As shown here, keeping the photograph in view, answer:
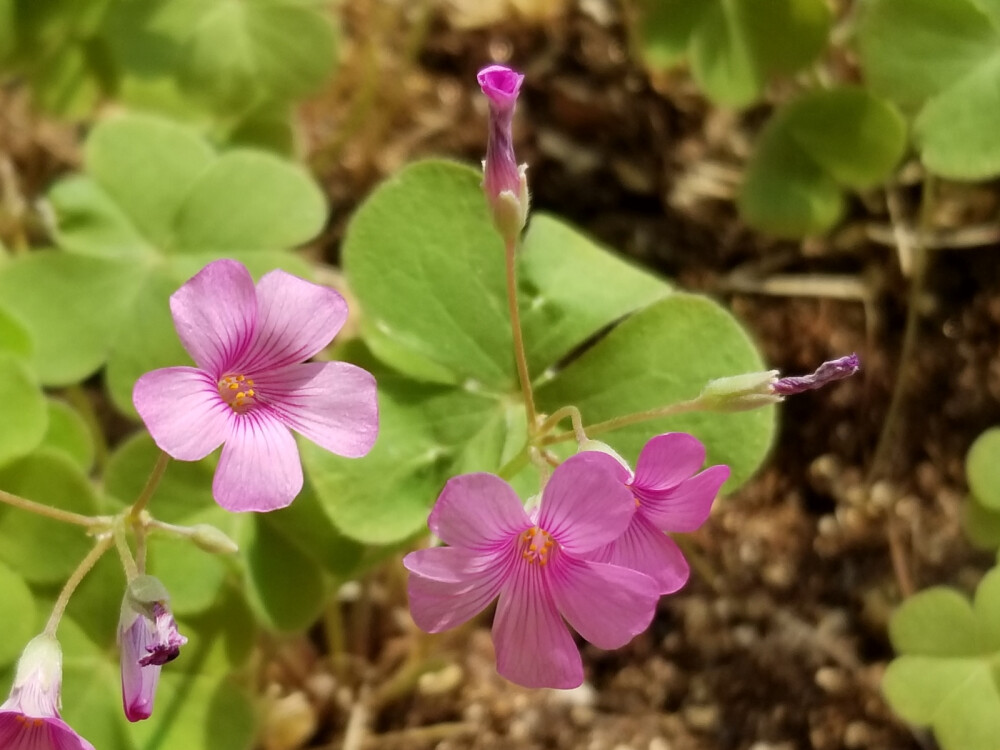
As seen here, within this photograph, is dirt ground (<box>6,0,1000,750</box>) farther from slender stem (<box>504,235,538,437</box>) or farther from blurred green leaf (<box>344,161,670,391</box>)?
slender stem (<box>504,235,538,437</box>)

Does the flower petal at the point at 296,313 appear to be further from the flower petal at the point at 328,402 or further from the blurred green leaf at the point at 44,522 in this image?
the blurred green leaf at the point at 44,522

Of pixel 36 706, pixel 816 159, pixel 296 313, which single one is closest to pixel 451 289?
pixel 296 313

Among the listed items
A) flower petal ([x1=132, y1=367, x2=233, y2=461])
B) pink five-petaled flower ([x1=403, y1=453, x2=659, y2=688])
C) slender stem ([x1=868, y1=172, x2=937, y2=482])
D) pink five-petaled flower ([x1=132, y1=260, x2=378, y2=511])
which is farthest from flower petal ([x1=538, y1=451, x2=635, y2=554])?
slender stem ([x1=868, y1=172, x2=937, y2=482])

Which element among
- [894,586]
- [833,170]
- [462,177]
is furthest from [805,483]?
[462,177]

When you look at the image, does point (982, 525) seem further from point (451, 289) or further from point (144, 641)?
point (144, 641)

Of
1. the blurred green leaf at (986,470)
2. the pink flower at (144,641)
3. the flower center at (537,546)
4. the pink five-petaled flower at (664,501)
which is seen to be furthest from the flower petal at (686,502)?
the blurred green leaf at (986,470)

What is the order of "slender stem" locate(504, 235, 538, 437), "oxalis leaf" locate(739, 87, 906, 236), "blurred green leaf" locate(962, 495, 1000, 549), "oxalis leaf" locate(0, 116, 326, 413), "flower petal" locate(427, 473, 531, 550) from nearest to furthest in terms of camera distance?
"flower petal" locate(427, 473, 531, 550) < "slender stem" locate(504, 235, 538, 437) < "blurred green leaf" locate(962, 495, 1000, 549) < "oxalis leaf" locate(0, 116, 326, 413) < "oxalis leaf" locate(739, 87, 906, 236)
